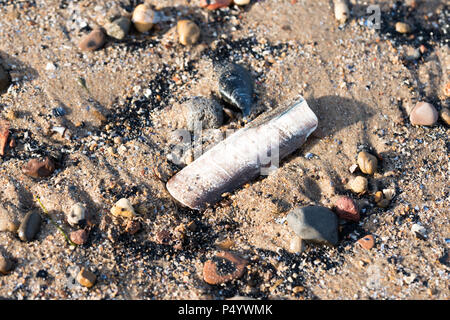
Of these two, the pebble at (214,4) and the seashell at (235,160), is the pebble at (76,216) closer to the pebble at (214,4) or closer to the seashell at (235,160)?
the seashell at (235,160)

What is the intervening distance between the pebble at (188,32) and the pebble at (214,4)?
0.31 metres

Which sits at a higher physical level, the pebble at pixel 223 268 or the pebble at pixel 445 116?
the pebble at pixel 445 116

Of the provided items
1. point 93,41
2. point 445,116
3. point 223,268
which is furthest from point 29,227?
point 445,116

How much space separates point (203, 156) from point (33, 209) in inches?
56.3

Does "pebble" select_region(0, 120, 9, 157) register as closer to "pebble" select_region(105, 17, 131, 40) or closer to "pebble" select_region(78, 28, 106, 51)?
"pebble" select_region(78, 28, 106, 51)

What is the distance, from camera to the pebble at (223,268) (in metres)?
3.36

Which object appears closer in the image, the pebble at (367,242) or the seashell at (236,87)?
the pebble at (367,242)

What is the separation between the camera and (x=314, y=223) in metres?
3.48

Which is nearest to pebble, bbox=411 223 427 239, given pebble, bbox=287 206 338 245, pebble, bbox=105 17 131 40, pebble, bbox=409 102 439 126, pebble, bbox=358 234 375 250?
pebble, bbox=358 234 375 250

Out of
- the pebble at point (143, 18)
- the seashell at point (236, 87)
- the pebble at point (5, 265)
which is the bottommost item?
the pebble at point (5, 265)

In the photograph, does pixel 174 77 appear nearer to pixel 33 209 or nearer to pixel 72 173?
pixel 72 173

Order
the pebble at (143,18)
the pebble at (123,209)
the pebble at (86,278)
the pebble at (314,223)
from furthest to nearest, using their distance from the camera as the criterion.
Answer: the pebble at (143,18)
the pebble at (123,209)
the pebble at (314,223)
the pebble at (86,278)

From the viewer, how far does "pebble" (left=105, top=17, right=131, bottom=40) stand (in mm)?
4438

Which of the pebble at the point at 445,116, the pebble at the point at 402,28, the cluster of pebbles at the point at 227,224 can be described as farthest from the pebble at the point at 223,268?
the pebble at the point at 402,28
